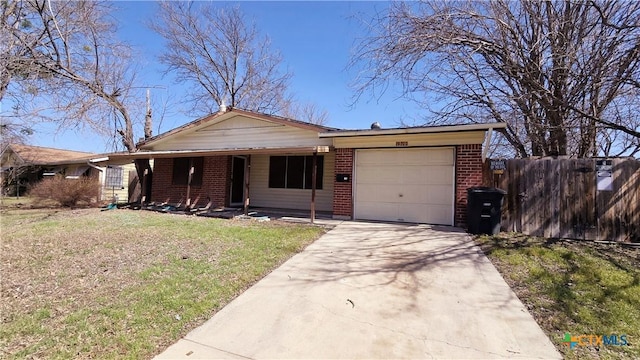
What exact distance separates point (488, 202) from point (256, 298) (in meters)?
5.72

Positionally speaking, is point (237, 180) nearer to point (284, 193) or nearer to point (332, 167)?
point (284, 193)

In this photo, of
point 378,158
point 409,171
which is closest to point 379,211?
point 409,171

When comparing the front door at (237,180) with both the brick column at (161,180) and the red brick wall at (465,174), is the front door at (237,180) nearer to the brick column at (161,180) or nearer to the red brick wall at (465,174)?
the brick column at (161,180)

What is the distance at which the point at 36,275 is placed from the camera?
4.72m

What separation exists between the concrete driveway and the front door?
309 inches

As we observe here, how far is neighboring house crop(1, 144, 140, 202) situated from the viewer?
19062 mm

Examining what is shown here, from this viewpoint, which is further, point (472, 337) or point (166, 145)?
point (166, 145)

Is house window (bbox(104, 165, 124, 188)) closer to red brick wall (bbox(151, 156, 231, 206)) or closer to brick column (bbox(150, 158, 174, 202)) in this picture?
brick column (bbox(150, 158, 174, 202))

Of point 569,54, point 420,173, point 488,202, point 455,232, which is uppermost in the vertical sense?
point 569,54

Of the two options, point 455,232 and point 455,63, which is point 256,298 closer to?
point 455,232

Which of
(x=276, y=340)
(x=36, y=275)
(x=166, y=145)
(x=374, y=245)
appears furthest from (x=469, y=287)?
(x=166, y=145)

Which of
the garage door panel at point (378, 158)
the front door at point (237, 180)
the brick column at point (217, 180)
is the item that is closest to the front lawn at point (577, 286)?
the garage door panel at point (378, 158)

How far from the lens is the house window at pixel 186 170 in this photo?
42.1 ft

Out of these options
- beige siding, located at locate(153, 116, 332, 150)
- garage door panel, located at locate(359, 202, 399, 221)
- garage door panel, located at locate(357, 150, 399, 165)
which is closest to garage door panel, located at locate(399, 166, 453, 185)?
garage door panel, located at locate(357, 150, 399, 165)
